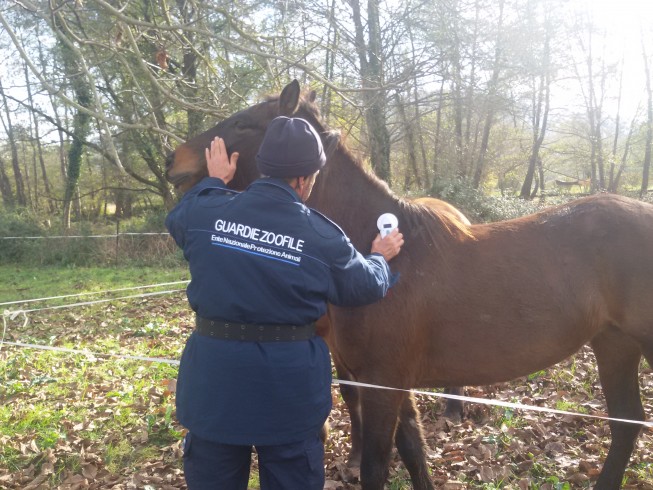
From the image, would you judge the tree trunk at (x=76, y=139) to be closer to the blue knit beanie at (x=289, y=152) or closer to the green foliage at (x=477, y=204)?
the green foliage at (x=477, y=204)

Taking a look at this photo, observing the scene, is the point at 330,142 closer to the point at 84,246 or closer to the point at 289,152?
the point at 289,152

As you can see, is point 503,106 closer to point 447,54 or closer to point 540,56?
point 540,56

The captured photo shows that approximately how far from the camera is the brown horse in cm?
260

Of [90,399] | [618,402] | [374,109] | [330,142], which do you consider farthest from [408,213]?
[374,109]

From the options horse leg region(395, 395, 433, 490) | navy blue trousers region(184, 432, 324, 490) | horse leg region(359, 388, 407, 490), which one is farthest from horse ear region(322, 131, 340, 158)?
horse leg region(395, 395, 433, 490)

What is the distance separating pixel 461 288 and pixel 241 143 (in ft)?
5.20

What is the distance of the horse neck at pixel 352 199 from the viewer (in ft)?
9.23

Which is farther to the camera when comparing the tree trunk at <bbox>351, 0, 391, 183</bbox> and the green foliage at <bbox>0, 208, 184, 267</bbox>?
the green foliage at <bbox>0, 208, 184, 267</bbox>

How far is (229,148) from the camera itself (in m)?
2.76

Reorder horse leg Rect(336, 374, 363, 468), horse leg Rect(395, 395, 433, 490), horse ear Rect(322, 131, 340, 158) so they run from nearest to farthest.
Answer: horse ear Rect(322, 131, 340, 158) → horse leg Rect(395, 395, 433, 490) → horse leg Rect(336, 374, 363, 468)

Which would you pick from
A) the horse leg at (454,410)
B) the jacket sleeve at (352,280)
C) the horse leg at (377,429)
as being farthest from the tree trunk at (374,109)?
the jacket sleeve at (352,280)

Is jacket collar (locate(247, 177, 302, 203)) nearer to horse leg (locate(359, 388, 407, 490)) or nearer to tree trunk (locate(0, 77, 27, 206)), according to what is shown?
horse leg (locate(359, 388, 407, 490))

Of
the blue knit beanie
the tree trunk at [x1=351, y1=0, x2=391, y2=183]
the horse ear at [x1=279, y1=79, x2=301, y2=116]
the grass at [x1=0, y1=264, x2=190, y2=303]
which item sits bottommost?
the grass at [x1=0, y1=264, x2=190, y2=303]

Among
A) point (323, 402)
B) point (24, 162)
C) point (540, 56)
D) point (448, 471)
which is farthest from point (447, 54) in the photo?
point (24, 162)
